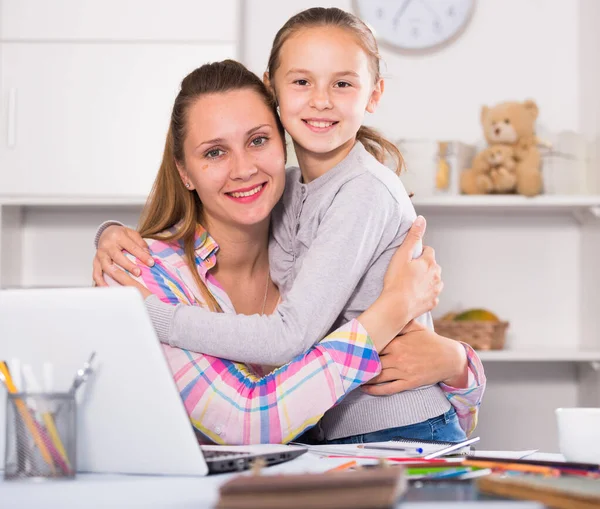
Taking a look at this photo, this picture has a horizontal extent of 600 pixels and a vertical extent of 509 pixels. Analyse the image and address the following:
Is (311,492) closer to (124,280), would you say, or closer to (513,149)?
(124,280)

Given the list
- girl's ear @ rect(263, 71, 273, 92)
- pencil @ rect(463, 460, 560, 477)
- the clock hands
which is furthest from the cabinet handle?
pencil @ rect(463, 460, 560, 477)

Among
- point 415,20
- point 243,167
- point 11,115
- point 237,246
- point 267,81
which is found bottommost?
point 237,246

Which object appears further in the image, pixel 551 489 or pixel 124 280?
pixel 124 280

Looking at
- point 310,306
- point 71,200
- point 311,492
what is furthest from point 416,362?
point 71,200

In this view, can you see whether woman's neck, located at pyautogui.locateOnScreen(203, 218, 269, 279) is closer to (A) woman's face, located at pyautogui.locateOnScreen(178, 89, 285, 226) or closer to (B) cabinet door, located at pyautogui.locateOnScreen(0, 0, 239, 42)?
(A) woman's face, located at pyautogui.locateOnScreen(178, 89, 285, 226)

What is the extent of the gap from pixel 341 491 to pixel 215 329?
64cm

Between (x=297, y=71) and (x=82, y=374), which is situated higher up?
(x=297, y=71)

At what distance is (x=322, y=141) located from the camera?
1637 millimetres

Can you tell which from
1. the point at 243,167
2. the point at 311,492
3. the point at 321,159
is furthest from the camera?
the point at 321,159

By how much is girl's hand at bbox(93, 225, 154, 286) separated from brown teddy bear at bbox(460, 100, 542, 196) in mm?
1475

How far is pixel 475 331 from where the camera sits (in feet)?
8.84

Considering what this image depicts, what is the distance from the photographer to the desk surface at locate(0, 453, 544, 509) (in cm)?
79

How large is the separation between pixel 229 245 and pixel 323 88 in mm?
374

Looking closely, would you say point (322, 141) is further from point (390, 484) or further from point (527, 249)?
point (527, 249)
